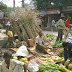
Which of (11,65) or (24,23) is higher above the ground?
(24,23)

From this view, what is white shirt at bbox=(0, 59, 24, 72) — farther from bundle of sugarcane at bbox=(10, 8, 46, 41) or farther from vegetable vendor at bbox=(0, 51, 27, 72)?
bundle of sugarcane at bbox=(10, 8, 46, 41)

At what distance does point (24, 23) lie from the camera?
9.12 metres

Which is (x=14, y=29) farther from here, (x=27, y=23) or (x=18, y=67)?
(x=18, y=67)

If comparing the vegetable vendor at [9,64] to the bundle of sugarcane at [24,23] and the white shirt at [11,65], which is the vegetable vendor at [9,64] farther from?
the bundle of sugarcane at [24,23]

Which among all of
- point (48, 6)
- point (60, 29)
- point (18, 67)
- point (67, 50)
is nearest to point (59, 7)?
point (48, 6)

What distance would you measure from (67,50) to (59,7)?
62.1 feet

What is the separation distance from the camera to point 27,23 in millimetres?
9141

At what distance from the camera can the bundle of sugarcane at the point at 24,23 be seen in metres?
8.99

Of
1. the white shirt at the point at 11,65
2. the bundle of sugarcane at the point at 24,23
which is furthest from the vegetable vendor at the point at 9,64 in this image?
the bundle of sugarcane at the point at 24,23

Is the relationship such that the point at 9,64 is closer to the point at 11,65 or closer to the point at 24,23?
the point at 11,65

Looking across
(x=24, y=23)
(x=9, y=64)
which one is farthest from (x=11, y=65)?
(x=24, y=23)

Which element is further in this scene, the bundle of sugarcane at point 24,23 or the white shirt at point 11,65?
the bundle of sugarcane at point 24,23

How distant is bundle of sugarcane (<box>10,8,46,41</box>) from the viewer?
8.99m

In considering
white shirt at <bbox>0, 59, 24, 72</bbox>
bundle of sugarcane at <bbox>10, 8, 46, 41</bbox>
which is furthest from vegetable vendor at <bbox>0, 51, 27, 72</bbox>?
bundle of sugarcane at <bbox>10, 8, 46, 41</bbox>
